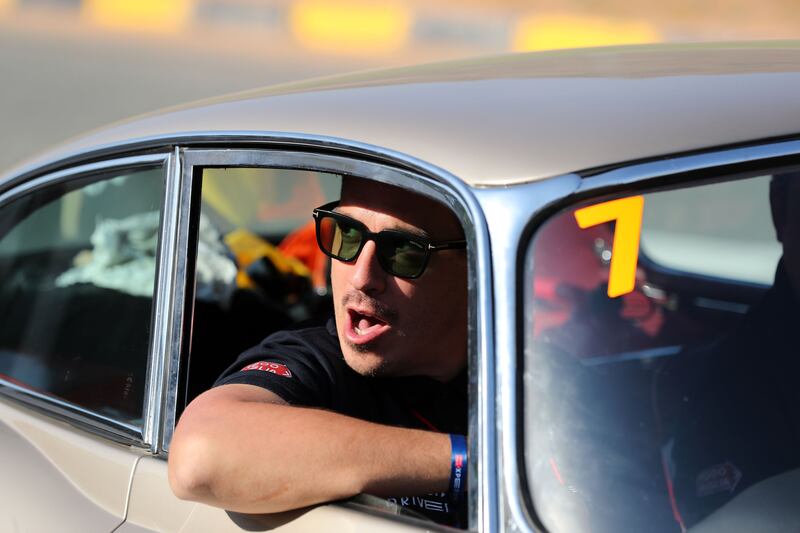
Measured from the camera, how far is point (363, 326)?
1915mm

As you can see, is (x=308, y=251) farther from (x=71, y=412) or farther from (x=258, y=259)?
(x=71, y=412)

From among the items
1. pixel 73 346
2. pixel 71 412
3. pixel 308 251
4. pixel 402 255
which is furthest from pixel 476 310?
pixel 308 251

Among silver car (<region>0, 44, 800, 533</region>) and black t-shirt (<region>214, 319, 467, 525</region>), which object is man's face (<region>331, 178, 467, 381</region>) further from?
silver car (<region>0, 44, 800, 533</region>)

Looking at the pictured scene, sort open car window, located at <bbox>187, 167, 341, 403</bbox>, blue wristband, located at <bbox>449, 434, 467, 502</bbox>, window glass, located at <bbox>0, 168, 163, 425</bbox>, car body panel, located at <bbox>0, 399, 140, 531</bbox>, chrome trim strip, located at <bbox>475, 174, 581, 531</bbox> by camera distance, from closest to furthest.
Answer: chrome trim strip, located at <bbox>475, 174, 581, 531</bbox>
blue wristband, located at <bbox>449, 434, 467, 502</bbox>
car body panel, located at <bbox>0, 399, 140, 531</bbox>
window glass, located at <bbox>0, 168, 163, 425</bbox>
open car window, located at <bbox>187, 167, 341, 403</bbox>

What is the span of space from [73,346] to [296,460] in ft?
3.01

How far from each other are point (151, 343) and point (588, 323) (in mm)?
846

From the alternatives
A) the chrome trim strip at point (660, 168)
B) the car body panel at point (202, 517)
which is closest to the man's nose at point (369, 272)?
the car body panel at point (202, 517)

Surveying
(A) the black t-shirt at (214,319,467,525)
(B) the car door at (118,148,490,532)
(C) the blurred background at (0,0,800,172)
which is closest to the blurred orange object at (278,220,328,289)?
(B) the car door at (118,148,490,532)

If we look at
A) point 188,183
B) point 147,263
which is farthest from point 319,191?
point 188,183

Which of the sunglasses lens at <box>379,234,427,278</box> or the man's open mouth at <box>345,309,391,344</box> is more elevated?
the sunglasses lens at <box>379,234,427,278</box>

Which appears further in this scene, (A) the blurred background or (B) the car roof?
(A) the blurred background

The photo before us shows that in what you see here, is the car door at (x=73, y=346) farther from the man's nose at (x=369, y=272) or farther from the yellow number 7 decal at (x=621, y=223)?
the yellow number 7 decal at (x=621, y=223)

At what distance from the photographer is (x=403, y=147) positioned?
1.49 metres

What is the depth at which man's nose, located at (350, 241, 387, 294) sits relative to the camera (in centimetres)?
185
